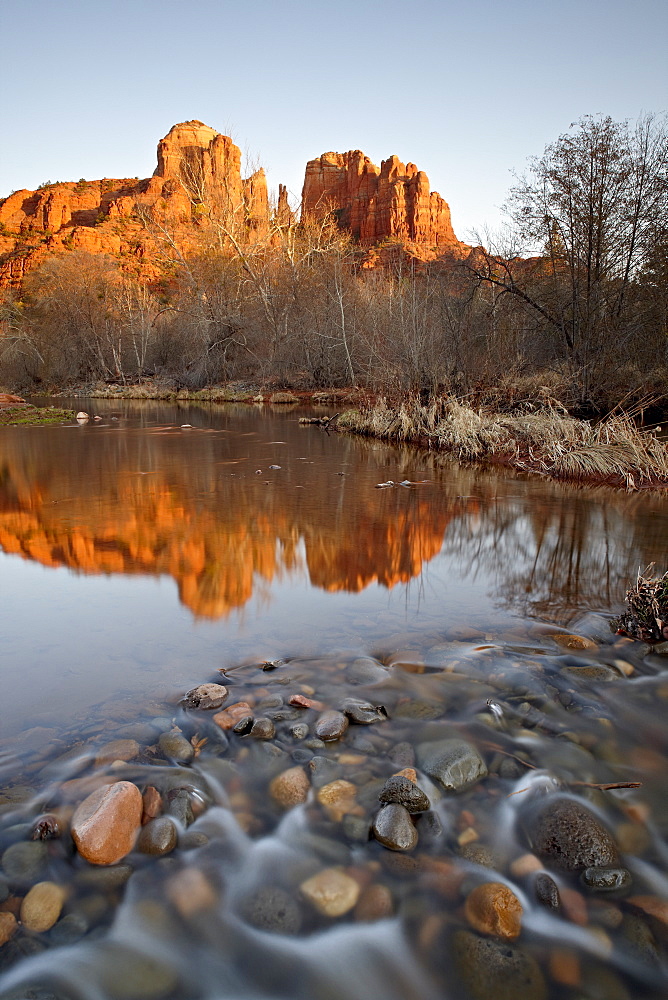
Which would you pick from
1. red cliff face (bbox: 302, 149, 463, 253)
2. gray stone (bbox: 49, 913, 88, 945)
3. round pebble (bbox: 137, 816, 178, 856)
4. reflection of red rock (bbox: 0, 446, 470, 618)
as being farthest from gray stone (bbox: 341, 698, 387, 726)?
red cliff face (bbox: 302, 149, 463, 253)

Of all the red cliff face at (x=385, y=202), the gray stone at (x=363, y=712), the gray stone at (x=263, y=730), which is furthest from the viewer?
the red cliff face at (x=385, y=202)

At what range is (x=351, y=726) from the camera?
9.01 feet

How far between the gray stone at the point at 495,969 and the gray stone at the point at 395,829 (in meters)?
0.34

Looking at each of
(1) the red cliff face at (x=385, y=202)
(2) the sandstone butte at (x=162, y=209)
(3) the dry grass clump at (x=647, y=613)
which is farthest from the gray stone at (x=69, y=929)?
(1) the red cliff face at (x=385, y=202)

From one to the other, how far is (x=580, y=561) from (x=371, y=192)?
119481mm

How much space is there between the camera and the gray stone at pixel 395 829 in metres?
2.06

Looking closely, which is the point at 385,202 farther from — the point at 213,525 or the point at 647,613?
the point at 647,613

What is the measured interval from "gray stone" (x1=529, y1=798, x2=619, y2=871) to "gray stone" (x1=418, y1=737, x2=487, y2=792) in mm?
293

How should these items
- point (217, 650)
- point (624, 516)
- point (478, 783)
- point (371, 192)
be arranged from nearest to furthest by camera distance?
point (478, 783), point (217, 650), point (624, 516), point (371, 192)

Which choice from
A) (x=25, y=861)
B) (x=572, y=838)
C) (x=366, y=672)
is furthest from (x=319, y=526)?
(x=25, y=861)

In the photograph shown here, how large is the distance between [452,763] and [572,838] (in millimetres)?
529

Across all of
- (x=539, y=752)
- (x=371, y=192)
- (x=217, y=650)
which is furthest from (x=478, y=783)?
(x=371, y=192)

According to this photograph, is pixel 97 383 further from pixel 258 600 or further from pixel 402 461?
pixel 258 600

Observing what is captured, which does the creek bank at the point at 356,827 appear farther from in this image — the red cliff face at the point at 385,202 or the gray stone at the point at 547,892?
the red cliff face at the point at 385,202
